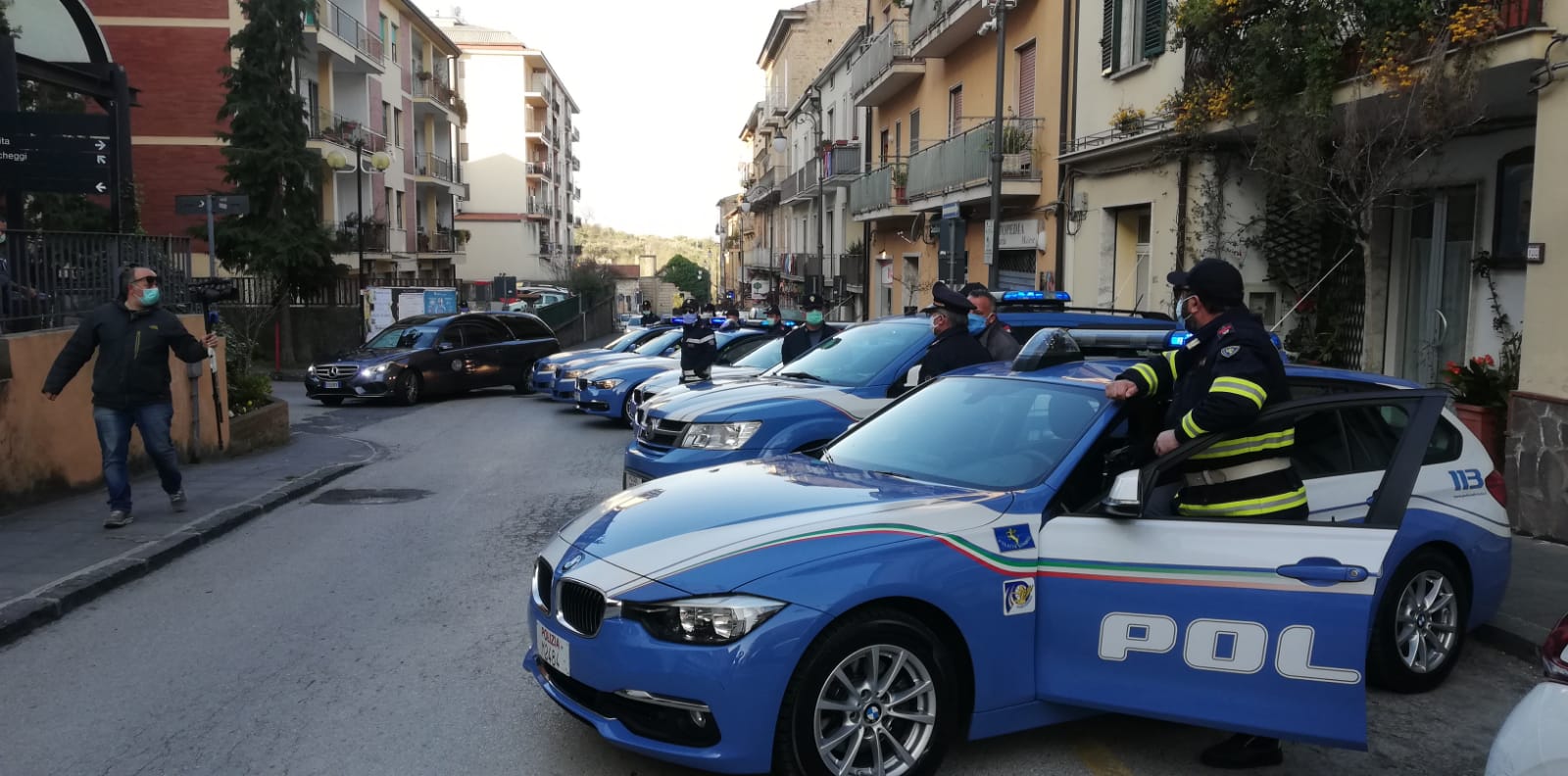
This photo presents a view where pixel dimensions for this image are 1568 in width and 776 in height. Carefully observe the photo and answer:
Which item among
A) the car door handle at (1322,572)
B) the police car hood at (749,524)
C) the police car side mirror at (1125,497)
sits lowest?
the car door handle at (1322,572)

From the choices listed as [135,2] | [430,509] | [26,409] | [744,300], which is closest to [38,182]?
[26,409]

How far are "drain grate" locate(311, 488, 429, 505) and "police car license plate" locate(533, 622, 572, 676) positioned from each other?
6.50 meters

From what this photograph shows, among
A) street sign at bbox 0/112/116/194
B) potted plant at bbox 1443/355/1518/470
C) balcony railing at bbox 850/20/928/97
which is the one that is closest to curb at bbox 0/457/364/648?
street sign at bbox 0/112/116/194

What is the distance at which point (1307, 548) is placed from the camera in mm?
4062

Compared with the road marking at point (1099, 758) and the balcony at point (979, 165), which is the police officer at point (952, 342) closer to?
the road marking at point (1099, 758)

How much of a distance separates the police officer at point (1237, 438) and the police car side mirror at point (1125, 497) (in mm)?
378

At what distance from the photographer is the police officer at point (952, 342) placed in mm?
8180

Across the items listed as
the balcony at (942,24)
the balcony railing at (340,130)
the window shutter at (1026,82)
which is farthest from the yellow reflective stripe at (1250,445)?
the balcony railing at (340,130)

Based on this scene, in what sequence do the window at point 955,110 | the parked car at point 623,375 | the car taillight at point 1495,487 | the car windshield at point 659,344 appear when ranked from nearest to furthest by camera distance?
the car taillight at point 1495,487, the parked car at point 623,375, the car windshield at point 659,344, the window at point 955,110

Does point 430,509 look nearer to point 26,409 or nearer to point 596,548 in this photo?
point 26,409

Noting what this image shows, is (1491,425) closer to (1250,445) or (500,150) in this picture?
(1250,445)

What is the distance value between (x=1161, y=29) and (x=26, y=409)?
13343mm

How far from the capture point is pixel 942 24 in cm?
2352

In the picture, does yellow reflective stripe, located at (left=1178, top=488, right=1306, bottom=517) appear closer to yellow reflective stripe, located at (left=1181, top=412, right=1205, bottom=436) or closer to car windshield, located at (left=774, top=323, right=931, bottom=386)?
yellow reflective stripe, located at (left=1181, top=412, right=1205, bottom=436)
